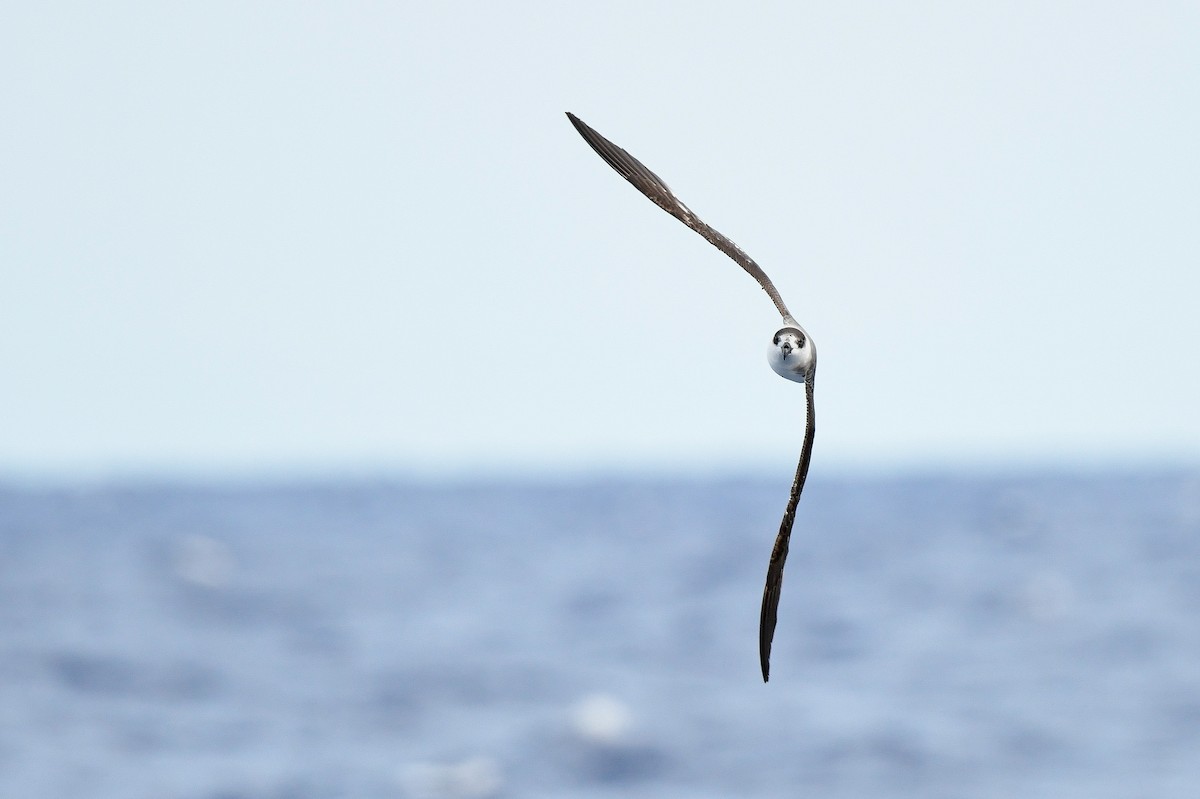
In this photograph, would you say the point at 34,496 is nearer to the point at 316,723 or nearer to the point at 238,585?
the point at 238,585

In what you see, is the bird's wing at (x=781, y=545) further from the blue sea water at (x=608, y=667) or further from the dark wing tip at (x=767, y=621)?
Result: the blue sea water at (x=608, y=667)

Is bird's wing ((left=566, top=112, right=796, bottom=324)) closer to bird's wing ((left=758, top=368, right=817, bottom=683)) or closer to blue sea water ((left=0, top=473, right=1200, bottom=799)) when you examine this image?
bird's wing ((left=758, top=368, right=817, bottom=683))

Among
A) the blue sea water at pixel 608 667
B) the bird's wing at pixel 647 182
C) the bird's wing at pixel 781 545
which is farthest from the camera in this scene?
the blue sea water at pixel 608 667

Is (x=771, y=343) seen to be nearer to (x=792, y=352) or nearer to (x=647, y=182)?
(x=792, y=352)

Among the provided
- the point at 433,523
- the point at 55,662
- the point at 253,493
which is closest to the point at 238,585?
the point at 55,662

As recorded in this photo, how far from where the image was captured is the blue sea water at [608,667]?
91.7 ft

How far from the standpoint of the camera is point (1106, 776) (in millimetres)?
27344

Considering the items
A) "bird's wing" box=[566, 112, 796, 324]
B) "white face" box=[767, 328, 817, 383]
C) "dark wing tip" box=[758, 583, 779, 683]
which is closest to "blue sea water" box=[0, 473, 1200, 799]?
"bird's wing" box=[566, 112, 796, 324]

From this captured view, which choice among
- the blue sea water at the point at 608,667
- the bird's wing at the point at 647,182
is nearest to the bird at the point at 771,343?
the bird's wing at the point at 647,182

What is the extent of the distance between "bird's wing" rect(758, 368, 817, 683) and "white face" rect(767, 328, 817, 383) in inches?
2.8

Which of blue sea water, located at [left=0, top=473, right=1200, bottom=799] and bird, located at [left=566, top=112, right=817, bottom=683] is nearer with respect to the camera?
bird, located at [left=566, top=112, right=817, bottom=683]

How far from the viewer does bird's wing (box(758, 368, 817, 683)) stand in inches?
245

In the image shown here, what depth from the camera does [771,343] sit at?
6496 mm

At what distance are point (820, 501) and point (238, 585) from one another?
60757 mm
